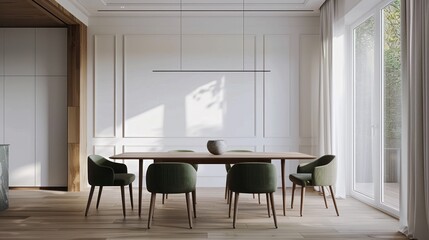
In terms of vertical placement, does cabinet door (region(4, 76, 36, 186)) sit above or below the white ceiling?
below

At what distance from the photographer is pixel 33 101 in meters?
7.06

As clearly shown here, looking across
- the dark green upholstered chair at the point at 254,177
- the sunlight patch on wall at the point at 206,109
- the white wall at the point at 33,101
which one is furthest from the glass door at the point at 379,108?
the white wall at the point at 33,101

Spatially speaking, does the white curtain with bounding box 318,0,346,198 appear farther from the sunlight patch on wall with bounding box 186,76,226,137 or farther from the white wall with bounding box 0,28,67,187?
the white wall with bounding box 0,28,67,187

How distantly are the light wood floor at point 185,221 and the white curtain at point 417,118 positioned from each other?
1.32ft

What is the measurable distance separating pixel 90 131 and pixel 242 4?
11.3 ft

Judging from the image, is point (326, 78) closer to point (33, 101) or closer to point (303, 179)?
point (303, 179)

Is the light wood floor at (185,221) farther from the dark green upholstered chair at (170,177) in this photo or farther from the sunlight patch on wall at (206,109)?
the sunlight patch on wall at (206,109)

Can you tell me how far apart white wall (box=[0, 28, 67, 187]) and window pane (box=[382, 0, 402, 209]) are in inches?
202

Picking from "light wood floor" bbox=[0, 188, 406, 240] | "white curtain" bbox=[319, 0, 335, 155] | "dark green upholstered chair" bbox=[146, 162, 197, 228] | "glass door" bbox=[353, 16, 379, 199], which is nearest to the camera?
"light wood floor" bbox=[0, 188, 406, 240]

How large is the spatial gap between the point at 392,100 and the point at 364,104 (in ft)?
2.84

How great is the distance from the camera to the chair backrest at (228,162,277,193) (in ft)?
14.1

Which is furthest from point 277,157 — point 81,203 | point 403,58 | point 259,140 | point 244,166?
point 81,203

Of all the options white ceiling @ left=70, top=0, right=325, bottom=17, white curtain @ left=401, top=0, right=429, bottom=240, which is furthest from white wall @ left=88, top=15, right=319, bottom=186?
white curtain @ left=401, top=0, right=429, bottom=240

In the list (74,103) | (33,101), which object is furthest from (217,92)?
(33,101)
